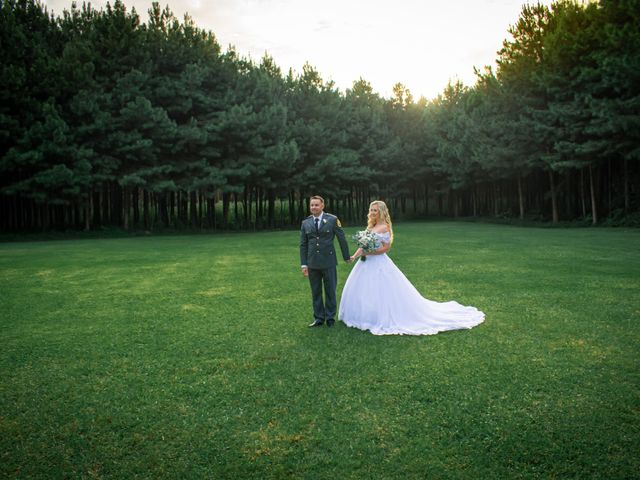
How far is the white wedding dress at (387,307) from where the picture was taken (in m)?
8.47

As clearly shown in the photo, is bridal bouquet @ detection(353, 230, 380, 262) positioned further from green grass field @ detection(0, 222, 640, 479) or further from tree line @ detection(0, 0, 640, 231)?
tree line @ detection(0, 0, 640, 231)

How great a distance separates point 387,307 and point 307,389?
3.21 metres

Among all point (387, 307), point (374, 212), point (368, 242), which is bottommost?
point (387, 307)

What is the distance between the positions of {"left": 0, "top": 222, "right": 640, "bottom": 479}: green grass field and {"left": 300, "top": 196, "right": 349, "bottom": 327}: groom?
572mm

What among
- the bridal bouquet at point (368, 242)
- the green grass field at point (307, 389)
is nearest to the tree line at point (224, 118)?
the green grass field at point (307, 389)

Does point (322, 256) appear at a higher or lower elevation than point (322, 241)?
lower

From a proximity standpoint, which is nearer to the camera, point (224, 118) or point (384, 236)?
point (384, 236)

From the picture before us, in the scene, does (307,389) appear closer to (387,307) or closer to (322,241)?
(387,307)

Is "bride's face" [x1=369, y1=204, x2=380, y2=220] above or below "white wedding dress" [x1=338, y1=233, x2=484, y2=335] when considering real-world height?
above

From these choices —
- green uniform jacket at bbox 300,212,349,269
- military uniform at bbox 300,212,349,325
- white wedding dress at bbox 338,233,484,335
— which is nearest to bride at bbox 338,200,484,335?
white wedding dress at bbox 338,233,484,335

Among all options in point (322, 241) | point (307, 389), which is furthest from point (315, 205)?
point (307, 389)

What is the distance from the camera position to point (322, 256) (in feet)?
28.5

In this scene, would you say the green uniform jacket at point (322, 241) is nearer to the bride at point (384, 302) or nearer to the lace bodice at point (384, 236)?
the bride at point (384, 302)

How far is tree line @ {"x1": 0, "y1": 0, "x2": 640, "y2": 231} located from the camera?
31344 mm
